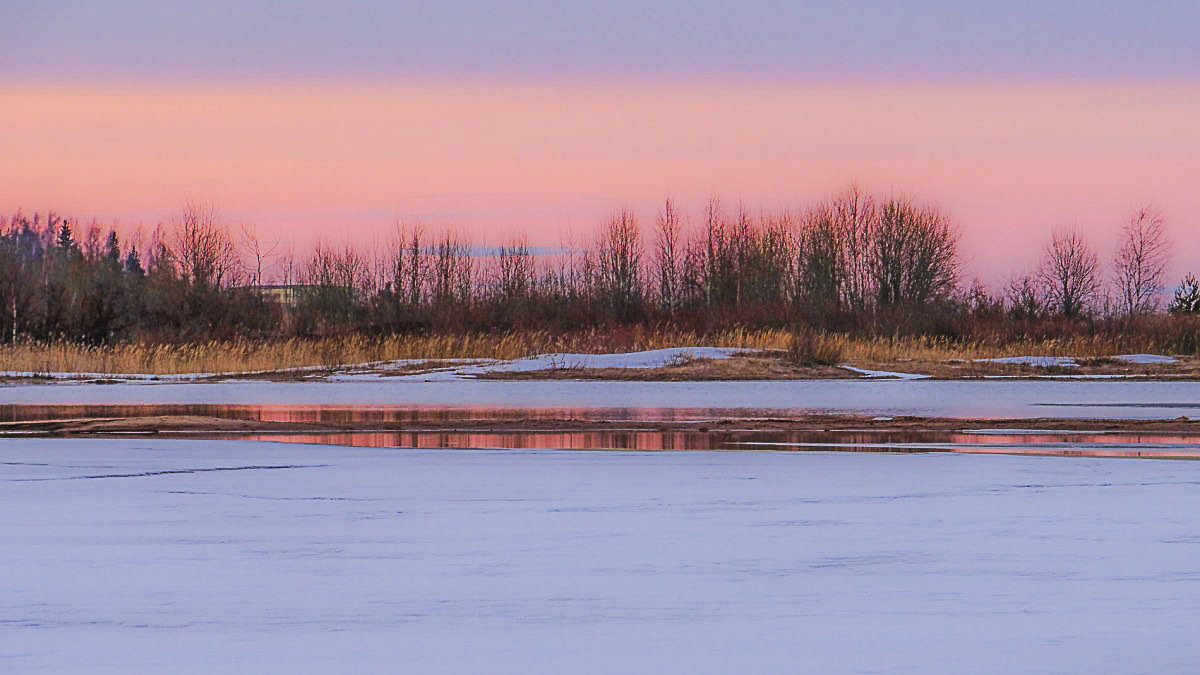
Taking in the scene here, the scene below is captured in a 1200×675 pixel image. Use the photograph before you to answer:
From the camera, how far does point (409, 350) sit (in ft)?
108

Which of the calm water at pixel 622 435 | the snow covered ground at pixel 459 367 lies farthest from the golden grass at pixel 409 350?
the calm water at pixel 622 435

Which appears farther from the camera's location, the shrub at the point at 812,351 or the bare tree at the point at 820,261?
the bare tree at the point at 820,261

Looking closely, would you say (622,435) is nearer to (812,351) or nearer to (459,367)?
(459,367)

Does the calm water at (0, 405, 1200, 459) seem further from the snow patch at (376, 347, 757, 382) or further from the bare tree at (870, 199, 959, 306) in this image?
the bare tree at (870, 199, 959, 306)

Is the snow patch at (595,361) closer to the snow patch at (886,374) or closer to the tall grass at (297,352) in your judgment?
the tall grass at (297,352)

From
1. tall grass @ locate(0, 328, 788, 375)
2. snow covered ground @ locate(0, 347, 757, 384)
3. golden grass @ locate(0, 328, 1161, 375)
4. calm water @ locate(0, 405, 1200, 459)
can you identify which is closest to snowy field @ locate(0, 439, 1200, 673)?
calm water @ locate(0, 405, 1200, 459)

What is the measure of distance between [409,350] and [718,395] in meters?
12.1

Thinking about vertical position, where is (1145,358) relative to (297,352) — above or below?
below

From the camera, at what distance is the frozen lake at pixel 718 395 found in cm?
1952

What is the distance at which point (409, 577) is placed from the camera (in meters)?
6.44

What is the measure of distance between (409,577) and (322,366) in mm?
23251

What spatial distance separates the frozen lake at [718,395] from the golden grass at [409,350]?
367 centimetres

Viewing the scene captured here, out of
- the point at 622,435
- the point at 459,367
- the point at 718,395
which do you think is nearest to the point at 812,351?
the point at 459,367

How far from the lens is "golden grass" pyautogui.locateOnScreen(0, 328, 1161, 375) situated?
1157 inches
